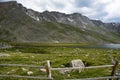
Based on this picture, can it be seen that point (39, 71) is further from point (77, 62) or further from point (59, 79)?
point (77, 62)

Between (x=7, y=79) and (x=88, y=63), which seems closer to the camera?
(x=7, y=79)

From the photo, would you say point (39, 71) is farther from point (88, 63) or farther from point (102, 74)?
point (88, 63)

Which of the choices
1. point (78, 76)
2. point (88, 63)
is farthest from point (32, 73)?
point (88, 63)

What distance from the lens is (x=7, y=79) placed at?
91.1 ft

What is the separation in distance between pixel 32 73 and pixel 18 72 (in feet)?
9.20

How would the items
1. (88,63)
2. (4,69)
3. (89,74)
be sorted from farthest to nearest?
(88,63)
(4,69)
(89,74)

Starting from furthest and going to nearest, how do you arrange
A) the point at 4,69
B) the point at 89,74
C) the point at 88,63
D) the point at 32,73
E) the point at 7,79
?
the point at 88,63, the point at 4,69, the point at 89,74, the point at 32,73, the point at 7,79

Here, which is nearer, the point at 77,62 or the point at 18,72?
the point at 18,72

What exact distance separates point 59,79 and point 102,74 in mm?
7333

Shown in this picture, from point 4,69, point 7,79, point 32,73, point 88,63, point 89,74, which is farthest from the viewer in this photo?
point 88,63

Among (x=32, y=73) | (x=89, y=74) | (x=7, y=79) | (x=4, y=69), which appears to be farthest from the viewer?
(x=4, y=69)

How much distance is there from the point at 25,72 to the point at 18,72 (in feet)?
4.32

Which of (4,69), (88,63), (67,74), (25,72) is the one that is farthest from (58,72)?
(88,63)

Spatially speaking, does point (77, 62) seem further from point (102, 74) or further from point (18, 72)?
point (18, 72)
